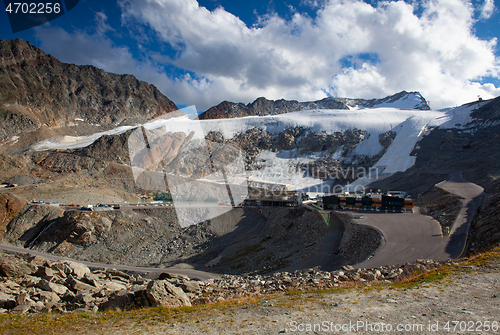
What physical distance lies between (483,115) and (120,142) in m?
108

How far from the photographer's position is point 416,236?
1855 cm

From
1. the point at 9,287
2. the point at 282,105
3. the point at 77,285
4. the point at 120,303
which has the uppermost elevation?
the point at 282,105

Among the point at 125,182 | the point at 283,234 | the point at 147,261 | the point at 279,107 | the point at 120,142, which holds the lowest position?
the point at 147,261

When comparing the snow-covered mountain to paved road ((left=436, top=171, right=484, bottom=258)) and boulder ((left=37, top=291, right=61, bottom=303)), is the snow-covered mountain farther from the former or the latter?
boulder ((left=37, top=291, right=61, bottom=303))

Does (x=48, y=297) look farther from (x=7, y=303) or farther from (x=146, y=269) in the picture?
(x=146, y=269)

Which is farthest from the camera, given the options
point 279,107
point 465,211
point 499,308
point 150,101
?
point 279,107

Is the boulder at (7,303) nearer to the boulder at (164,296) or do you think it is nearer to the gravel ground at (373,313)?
→ the boulder at (164,296)

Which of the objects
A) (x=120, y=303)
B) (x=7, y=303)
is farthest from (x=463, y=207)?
(x=7, y=303)

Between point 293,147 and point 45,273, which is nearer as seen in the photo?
point 45,273

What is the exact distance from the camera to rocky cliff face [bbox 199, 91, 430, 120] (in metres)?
151

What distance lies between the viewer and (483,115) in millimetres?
70875

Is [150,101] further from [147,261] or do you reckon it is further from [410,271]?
[410,271]

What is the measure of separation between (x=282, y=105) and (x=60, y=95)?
119108 millimetres

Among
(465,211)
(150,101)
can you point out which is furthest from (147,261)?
(150,101)
